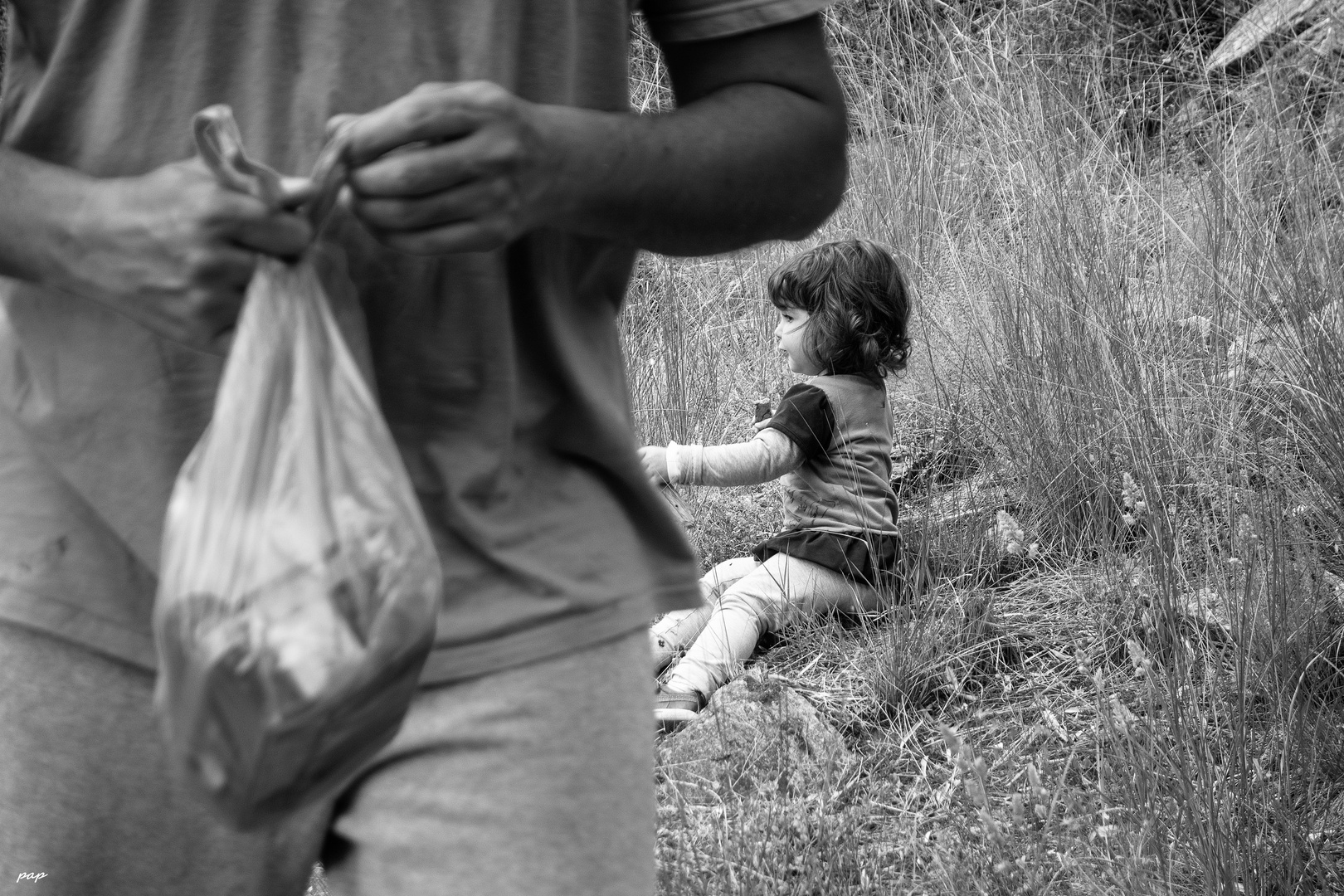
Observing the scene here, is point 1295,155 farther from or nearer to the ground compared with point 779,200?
nearer to the ground

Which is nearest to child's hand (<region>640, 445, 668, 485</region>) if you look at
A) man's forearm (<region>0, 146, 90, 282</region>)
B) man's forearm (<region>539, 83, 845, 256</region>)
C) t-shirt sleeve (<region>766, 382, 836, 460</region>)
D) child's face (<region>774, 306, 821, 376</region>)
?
t-shirt sleeve (<region>766, 382, 836, 460</region>)

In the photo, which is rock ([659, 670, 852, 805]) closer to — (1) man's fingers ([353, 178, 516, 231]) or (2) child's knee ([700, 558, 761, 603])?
(2) child's knee ([700, 558, 761, 603])

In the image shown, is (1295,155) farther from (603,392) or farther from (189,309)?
(189,309)

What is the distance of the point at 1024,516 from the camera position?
382 cm

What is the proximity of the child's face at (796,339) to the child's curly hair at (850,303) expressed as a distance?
0.02m

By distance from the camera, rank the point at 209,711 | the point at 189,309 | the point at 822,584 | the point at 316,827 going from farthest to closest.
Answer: the point at 822,584 < the point at 316,827 < the point at 189,309 < the point at 209,711

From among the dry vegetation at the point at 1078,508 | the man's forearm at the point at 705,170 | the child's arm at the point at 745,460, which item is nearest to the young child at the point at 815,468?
the child's arm at the point at 745,460

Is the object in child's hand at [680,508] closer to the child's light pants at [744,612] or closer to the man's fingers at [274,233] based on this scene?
the child's light pants at [744,612]

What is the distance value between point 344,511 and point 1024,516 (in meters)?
3.17

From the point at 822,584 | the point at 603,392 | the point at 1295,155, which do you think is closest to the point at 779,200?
the point at 603,392

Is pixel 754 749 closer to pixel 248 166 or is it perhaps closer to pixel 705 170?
pixel 705 170

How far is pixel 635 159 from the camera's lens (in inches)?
42.6

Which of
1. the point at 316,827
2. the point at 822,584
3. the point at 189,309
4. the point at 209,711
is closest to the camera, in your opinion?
the point at 209,711

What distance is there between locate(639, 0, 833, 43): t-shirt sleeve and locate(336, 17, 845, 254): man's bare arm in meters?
0.02
